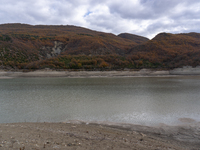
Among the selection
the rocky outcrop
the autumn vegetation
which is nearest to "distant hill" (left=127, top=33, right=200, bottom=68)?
the autumn vegetation

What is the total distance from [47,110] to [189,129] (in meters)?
8.03

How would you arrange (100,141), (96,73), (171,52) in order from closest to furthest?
1. (100,141)
2. (96,73)
3. (171,52)

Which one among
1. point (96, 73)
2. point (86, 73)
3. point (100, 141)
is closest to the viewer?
point (100, 141)

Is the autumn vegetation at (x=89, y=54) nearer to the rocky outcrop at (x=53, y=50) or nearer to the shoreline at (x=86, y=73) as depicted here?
the rocky outcrop at (x=53, y=50)

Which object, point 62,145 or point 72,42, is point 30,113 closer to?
point 62,145

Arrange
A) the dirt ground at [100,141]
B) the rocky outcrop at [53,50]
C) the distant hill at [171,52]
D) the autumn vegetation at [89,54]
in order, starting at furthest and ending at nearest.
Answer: the rocky outcrop at [53,50], the distant hill at [171,52], the autumn vegetation at [89,54], the dirt ground at [100,141]

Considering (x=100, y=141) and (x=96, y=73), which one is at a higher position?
(x=96, y=73)

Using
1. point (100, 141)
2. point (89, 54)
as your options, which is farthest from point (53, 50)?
point (100, 141)

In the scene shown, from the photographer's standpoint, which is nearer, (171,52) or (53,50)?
(171,52)

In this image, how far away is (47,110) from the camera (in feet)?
31.9

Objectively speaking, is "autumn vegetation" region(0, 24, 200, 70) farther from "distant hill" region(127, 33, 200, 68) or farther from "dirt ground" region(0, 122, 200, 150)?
"dirt ground" region(0, 122, 200, 150)

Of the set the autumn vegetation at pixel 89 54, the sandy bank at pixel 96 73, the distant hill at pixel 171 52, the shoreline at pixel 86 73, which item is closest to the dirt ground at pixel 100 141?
the shoreline at pixel 86 73

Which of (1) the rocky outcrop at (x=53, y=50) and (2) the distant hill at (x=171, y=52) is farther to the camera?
(1) the rocky outcrop at (x=53, y=50)

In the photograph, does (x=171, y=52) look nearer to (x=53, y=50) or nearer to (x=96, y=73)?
(x=96, y=73)
